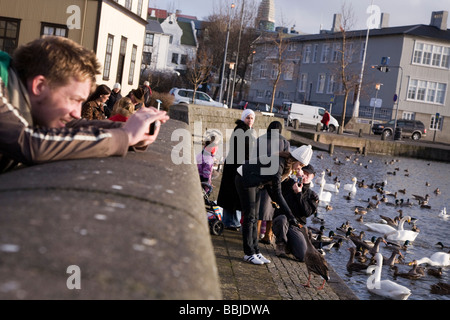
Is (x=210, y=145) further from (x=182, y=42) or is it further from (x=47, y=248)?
(x=182, y=42)

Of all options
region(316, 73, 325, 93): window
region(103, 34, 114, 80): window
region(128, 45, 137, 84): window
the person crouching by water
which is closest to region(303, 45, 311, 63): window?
region(316, 73, 325, 93): window

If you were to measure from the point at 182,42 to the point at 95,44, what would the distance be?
221 ft

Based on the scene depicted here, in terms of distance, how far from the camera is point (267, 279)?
23.1 feet

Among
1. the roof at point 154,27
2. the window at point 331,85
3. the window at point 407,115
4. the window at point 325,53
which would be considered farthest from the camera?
the roof at point 154,27

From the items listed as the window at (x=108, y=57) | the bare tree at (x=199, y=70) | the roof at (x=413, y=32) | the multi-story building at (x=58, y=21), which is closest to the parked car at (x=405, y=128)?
the roof at (x=413, y=32)

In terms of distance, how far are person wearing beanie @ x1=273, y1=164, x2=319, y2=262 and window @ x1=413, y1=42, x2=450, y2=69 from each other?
53.6m

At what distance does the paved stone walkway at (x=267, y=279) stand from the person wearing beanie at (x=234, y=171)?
761 millimetres

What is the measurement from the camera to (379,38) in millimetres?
61312

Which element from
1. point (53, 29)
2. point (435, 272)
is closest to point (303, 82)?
point (53, 29)

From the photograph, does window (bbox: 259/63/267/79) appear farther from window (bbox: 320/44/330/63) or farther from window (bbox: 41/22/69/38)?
window (bbox: 41/22/69/38)

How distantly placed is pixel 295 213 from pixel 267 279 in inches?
72.6

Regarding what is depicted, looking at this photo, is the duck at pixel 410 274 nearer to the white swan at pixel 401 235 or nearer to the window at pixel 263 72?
the white swan at pixel 401 235

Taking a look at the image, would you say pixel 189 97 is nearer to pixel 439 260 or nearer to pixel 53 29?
pixel 53 29

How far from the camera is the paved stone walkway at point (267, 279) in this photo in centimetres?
628
